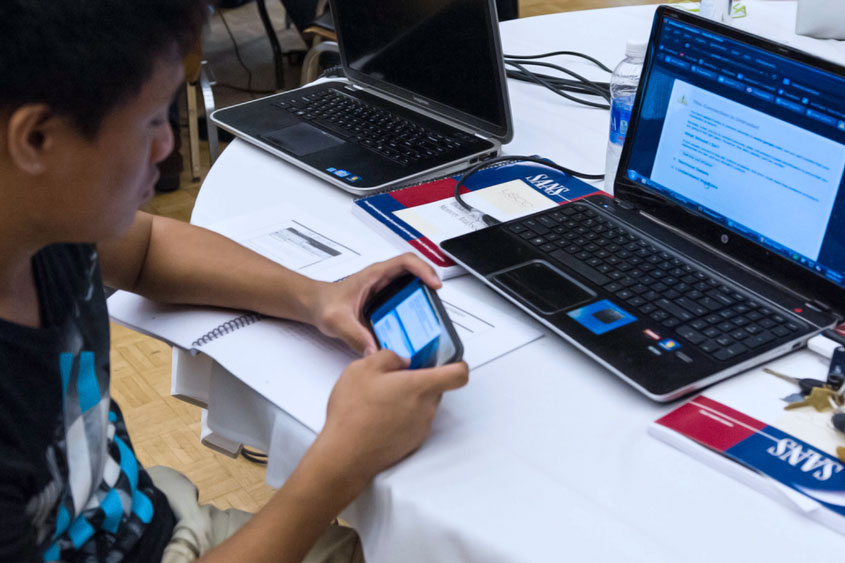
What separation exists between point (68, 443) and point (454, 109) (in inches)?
28.0

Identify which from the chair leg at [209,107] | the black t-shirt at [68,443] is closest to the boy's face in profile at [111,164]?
the black t-shirt at [68,443]

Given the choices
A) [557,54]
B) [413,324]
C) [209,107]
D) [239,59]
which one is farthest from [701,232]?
[239,59]

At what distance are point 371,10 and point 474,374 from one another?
2.40 ft

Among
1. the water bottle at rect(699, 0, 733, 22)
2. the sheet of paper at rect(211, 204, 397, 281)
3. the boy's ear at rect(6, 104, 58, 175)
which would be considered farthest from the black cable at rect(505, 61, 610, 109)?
the boy's ear at rect(6, 104, 58, 175)

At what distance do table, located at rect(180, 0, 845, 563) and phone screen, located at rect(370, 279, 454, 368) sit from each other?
0.19 ft

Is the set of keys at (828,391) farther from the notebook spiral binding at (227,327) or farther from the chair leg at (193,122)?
the chair leg at (193,122)

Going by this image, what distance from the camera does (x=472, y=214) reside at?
100 cm

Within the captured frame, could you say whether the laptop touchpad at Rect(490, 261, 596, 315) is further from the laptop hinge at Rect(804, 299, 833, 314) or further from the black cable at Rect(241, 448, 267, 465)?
the black cable at Rect(241, 448, 267, 465)

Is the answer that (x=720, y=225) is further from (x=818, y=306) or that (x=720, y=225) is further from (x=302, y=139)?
(x=302, y=139)

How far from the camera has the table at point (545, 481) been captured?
586 millimetres

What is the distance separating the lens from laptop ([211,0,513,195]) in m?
1.10

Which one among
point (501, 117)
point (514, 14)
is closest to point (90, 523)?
point (501, 117)

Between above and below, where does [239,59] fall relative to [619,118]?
below

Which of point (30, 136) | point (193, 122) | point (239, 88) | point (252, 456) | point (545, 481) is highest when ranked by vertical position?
point (30, 136)
